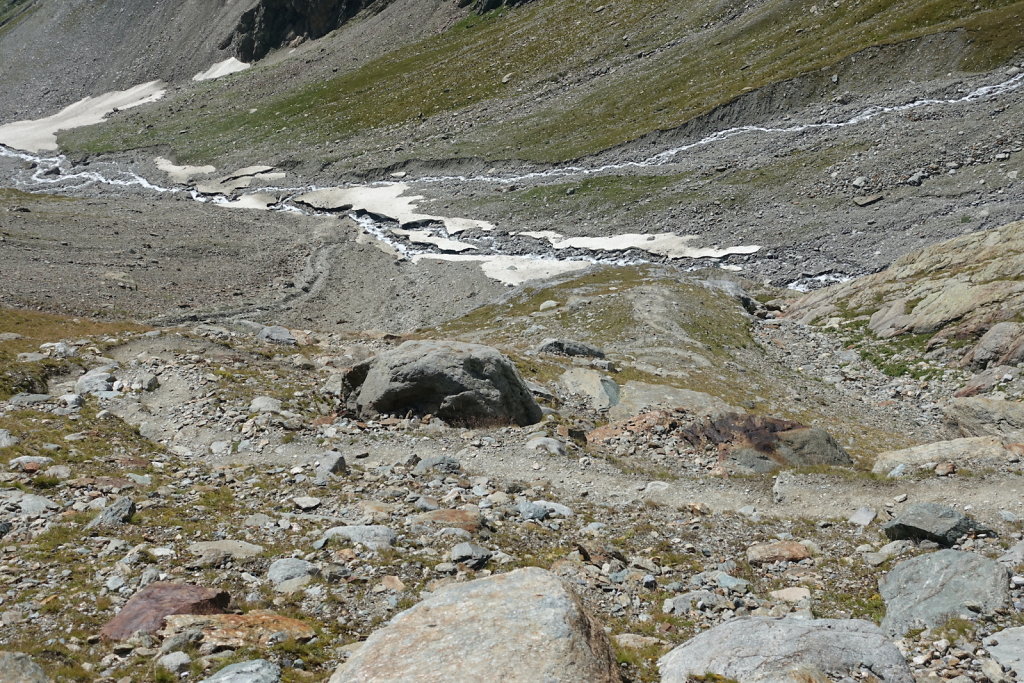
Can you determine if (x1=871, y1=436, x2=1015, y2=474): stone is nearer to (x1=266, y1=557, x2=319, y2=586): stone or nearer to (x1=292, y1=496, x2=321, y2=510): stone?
(x1=292, y1=496, x2=321, y2=510): stone

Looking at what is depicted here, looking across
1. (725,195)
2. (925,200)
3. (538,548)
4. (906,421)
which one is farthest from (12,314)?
(925,200)

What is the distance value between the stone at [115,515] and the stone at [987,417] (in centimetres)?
2594

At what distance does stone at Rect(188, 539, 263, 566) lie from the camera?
12.5 m

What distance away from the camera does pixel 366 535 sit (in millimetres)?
14016

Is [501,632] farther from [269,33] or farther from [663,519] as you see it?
[269,33]

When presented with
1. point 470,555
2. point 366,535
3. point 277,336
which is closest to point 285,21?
point 277,336

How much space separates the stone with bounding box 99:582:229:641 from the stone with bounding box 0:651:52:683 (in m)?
1.26

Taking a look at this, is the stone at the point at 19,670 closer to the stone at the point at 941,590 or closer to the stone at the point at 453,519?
the stone at the point at 453,519

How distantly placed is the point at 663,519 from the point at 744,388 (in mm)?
17784

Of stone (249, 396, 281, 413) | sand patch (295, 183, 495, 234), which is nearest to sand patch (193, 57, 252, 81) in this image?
sand patch (295, 183, 495, 234)

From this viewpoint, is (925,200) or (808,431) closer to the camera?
(808,431)

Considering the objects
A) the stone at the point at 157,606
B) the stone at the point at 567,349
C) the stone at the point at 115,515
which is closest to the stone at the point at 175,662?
the stone at the point at 157,606

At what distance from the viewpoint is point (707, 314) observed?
4306 centimetres

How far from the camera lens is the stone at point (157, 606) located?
10125 mm
